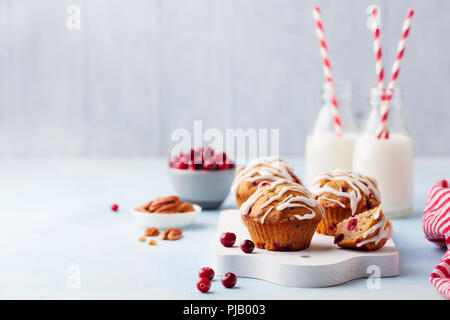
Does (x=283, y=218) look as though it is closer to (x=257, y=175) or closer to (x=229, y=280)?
(x=229, y=280)

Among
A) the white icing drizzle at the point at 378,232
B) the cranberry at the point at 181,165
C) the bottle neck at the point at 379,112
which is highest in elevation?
the bottle neck at the point at 379,112

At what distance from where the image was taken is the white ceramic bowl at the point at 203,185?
1.74 m

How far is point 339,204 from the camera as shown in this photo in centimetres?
134

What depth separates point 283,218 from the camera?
119 cm

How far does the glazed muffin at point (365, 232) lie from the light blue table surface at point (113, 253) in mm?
78

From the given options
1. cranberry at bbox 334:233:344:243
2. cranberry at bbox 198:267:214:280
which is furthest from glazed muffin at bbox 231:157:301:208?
cranberry at bbox 198:267:214:280

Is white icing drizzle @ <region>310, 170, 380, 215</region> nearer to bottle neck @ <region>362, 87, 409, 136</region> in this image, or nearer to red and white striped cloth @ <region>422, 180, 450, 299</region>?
red and white striped cloth @ <region>422, 180, 450, 299</region>

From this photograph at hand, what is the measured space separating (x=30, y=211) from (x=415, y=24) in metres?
2.42

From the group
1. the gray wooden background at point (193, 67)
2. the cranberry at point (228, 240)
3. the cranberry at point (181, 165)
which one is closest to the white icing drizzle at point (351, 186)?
the cranberry at point (228, 240)

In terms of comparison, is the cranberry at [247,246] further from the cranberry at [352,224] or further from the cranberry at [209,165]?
the cranberry at [209,165]

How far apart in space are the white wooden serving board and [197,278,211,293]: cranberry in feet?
0.33

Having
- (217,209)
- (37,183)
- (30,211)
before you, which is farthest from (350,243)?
(37,183)

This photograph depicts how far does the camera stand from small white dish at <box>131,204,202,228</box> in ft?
4.97
